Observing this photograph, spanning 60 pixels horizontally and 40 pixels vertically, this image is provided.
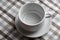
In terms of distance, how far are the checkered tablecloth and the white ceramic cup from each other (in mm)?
52

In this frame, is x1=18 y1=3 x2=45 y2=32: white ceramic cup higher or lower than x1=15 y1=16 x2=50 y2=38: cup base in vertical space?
higher

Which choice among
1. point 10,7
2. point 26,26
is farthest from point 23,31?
point 10,7

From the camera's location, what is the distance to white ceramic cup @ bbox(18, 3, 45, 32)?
0.62 m

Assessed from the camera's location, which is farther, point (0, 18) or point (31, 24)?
point (0, 18)

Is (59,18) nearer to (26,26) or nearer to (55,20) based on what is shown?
(55,20)

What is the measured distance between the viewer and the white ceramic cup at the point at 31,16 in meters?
0.62

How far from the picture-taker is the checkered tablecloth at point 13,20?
66 centimetres

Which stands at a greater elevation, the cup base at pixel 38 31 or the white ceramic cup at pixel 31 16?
the white ceramic cup at pixel 31 16

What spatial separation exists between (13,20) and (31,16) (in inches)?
3.3

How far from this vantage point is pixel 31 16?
67 cm

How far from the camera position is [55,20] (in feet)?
2.28

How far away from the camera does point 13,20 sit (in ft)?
2.30

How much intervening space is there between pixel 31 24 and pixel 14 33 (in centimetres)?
10

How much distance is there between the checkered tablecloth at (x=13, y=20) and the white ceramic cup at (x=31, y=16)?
5 centimetres
